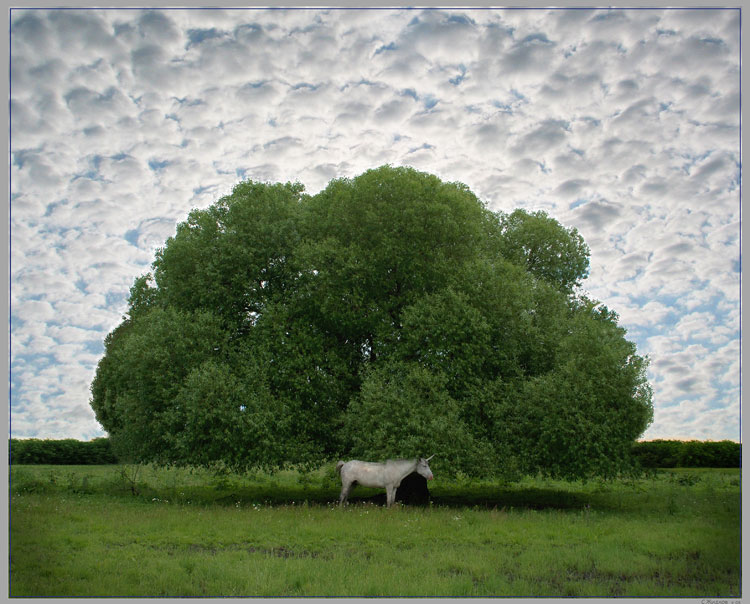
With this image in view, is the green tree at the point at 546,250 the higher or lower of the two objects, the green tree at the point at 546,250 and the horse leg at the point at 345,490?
the higher

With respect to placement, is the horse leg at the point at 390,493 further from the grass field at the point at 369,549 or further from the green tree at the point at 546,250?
the green tree at the point at 546,250

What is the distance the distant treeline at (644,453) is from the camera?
46.7 metres

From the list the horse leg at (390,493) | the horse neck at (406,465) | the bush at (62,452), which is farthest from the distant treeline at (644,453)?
the horse leg at (390,493)

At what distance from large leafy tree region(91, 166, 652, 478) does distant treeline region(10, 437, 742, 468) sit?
2008 cm

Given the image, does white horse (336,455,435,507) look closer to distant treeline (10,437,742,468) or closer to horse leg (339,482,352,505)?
horse leg (339,482,352,505)

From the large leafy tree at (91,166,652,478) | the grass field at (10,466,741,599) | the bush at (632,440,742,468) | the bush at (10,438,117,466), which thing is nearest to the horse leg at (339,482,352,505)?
the grass field at (10,466,741,599)

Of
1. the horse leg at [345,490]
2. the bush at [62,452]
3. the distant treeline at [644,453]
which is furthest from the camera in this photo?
the bush at [62,452]

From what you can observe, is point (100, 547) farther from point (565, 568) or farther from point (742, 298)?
point (742, 298)

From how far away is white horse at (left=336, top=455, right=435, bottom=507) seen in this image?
2372 centimetres

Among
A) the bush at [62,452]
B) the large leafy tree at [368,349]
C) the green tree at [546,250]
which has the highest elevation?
the green tree at [546,250]

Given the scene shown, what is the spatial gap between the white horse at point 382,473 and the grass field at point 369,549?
36.7 inches

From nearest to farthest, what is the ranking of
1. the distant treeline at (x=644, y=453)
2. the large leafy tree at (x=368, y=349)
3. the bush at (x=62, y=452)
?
1. the large leafy tree at (x=368, y=349)
2. the distant treeline at (x=644, y=453)
3. the bush at (x=62, y=452)

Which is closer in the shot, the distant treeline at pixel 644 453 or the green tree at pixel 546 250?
the green tree at pixel 546 250

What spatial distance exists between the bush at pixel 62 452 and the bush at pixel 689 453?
5074 centimetres
